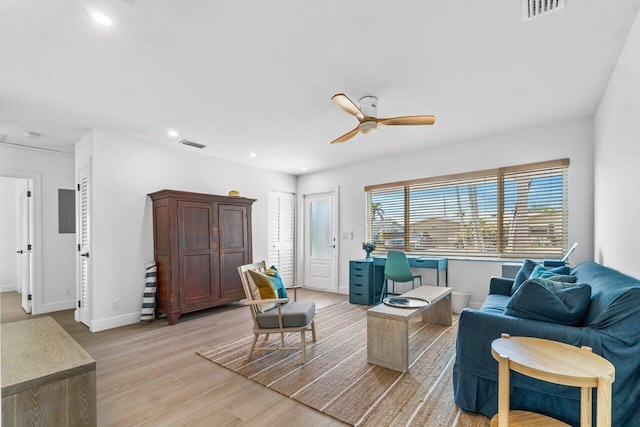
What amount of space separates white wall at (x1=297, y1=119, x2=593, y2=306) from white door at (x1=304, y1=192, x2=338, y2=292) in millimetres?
211

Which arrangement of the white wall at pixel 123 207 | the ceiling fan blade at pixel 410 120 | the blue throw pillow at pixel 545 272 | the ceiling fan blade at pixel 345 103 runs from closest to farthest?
the ceiling fan blade at pixel 345 103, the blue throw pillow at pixel 545 272, the ceiling fan blade at pixel 410 120, the white wall at pixel 123 207

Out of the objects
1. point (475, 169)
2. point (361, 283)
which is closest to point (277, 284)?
point (361, 283)

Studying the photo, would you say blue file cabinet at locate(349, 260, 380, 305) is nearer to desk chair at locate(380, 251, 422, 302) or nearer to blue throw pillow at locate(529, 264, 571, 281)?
desk chair at locate(380, 251, 422, 302)

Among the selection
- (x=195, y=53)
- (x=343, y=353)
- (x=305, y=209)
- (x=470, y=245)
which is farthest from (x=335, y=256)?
Answer: (x=195, y=53)

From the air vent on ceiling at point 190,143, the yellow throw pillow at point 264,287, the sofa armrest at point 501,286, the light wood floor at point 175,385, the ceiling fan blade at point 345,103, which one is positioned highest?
the air vent on ceiling at point 190,143

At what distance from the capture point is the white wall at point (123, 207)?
384cm

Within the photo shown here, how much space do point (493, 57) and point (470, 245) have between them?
2.88 m

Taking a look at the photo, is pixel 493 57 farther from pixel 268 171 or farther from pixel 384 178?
pixel 268 171

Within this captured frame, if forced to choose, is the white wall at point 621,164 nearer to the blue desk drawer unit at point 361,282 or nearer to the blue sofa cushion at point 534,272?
the blue sofa cushion at point 534,272

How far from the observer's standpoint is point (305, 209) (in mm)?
6715

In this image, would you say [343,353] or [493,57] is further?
[343,353]

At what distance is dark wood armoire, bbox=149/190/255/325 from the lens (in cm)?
408

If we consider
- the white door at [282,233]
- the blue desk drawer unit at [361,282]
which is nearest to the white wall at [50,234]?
the white door at [282,233]

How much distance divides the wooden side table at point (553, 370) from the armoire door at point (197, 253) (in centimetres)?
374
